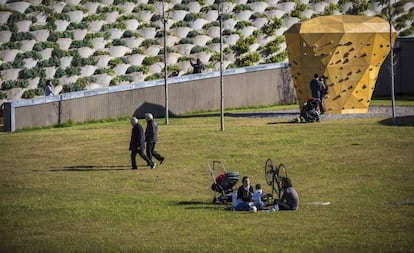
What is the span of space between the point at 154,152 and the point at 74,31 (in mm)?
23827

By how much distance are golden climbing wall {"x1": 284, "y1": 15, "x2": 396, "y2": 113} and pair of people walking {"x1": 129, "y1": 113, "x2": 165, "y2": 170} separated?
1333 centimetres

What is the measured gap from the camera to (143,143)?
34.8m

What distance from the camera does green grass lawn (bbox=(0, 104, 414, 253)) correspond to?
23234 millimetres

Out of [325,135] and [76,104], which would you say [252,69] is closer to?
[76,104]

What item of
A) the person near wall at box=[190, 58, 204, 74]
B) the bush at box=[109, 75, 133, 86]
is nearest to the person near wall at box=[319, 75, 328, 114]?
the person near wall at box=[190, 58, 204, 74]

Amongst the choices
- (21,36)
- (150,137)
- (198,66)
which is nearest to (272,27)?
(198,66)

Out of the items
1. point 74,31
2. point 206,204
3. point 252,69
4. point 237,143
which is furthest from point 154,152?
point 74,31

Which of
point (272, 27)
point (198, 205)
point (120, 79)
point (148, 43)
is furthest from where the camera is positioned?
point (272, 27)

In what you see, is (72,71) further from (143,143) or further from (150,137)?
(143,143)

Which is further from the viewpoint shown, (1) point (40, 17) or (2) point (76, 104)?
(1) point (40, 17)

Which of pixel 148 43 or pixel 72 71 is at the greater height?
pixel 148 43

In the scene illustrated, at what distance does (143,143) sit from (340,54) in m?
14.8

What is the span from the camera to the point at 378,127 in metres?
42.5

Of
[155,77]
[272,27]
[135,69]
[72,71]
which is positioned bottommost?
[155,77]
